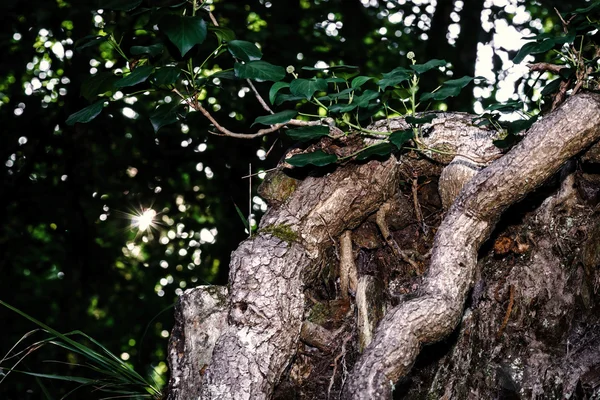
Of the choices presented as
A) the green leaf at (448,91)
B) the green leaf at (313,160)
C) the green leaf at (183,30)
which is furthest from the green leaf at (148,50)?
the green leaf at (448,91)

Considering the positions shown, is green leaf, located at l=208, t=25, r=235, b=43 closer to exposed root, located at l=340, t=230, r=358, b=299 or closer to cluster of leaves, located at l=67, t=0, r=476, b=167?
cluster of leaves, located at l=67, t=0, r=476, b=167

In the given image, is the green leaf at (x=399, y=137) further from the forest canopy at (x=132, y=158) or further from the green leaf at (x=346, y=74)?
the forest canopy at (x=132, y=158)

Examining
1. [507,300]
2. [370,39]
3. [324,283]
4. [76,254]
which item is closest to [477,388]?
[507,300]

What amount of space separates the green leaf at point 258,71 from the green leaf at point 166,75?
0.15 meters

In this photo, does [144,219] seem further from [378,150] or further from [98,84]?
[378,150]

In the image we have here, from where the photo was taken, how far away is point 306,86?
1.49 m

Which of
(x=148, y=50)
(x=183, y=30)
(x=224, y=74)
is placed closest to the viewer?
(x=183, y=30)

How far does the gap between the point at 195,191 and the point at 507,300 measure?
306 centimetres

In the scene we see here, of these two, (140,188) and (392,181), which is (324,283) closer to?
(392,181)

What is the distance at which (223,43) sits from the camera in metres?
1.61

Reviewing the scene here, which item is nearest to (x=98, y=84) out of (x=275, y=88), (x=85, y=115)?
(x=85, y=115)

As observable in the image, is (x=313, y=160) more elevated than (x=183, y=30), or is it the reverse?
(x=183, y=30)

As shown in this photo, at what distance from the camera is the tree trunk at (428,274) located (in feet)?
4.84

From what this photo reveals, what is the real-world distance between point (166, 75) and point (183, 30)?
0.51ft
